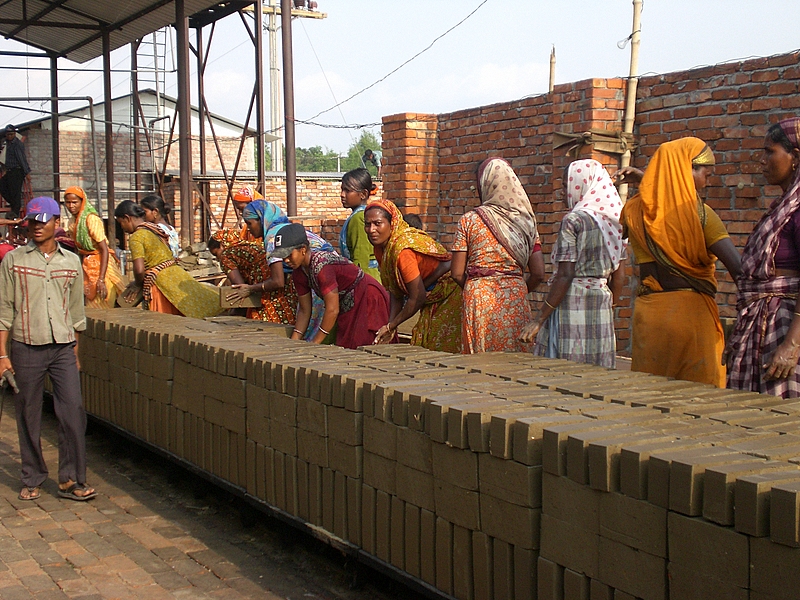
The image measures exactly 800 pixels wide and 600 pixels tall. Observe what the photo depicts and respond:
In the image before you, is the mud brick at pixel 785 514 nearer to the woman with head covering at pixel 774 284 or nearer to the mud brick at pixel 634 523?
the mud brick at pixel 634 523

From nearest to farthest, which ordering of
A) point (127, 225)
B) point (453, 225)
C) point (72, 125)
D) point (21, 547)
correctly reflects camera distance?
1. point (21, 547)
2. point (127, 225)
3. point (453, 225)
4. point (72, 125)

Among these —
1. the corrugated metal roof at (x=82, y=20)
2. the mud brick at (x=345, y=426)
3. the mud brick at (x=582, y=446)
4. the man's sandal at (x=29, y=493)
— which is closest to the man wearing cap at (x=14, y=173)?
the corrugated metal roof at (x=82, y=20)

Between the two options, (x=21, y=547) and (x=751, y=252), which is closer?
(x=751, y=252)

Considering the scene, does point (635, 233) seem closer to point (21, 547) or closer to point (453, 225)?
point (21, 547)

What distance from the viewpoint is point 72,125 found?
24828mm

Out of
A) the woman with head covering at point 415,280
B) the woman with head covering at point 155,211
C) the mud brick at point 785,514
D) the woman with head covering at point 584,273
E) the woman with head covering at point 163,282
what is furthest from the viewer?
the woman with head covering at point 155,211

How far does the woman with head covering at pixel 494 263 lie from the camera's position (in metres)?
4.90

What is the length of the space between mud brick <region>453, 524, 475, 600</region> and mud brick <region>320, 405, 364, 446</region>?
2.06 ft

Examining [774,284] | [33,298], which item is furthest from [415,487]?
[33,298]

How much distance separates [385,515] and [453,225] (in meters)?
6.07

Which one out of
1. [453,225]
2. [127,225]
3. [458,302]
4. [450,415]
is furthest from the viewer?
[453,225]

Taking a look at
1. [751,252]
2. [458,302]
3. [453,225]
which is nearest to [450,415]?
[751,252]

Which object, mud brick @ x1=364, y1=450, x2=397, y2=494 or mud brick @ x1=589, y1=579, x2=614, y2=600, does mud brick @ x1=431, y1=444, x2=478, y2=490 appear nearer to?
mud brick @ x1=364, y1=450, x2=397, y2=494

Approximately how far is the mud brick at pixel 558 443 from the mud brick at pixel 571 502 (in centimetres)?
3
